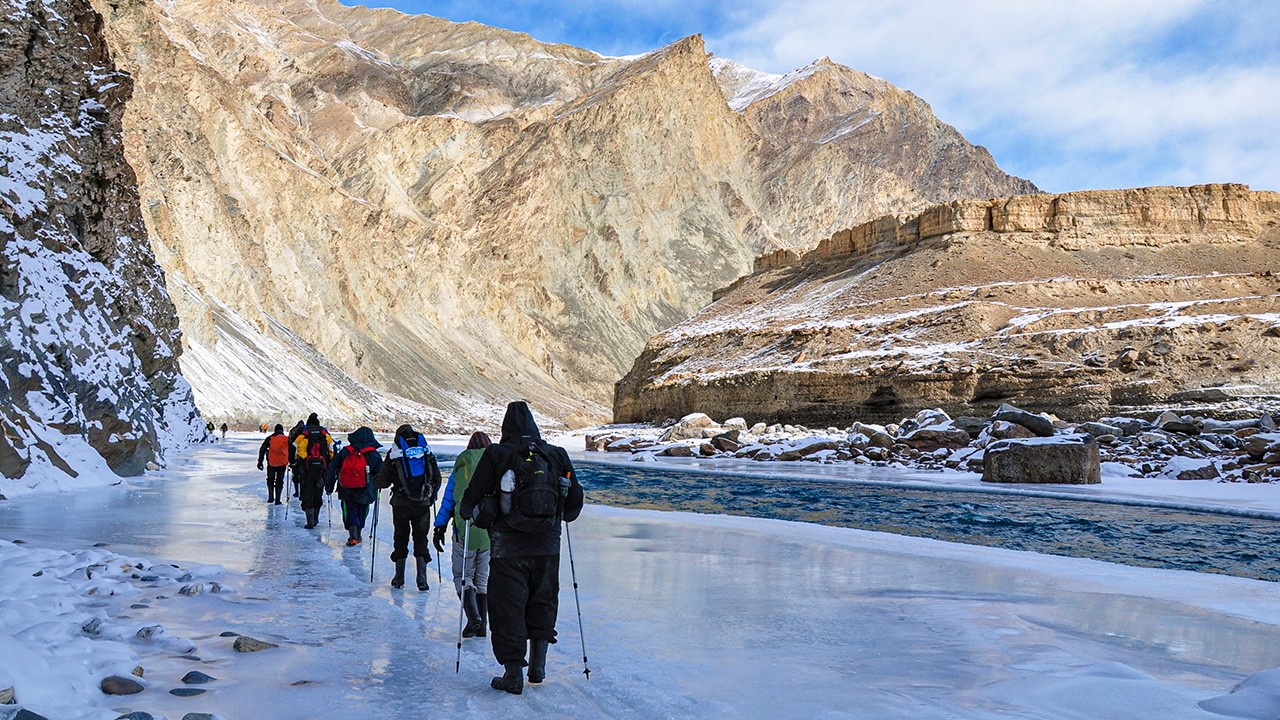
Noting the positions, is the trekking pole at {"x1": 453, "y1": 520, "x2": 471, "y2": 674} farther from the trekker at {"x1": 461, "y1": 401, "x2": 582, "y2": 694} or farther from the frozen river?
the trekker at {"x1": 461, "y1": 401, "x2": 582, "y2": 694}

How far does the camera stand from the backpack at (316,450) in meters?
13.7

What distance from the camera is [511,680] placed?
5637mm

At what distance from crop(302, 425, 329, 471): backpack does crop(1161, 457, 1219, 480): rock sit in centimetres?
2142

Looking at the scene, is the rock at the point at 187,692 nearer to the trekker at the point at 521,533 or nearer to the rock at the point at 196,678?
the rock at the point at 196,678

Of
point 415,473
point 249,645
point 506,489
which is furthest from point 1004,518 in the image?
point 249,645

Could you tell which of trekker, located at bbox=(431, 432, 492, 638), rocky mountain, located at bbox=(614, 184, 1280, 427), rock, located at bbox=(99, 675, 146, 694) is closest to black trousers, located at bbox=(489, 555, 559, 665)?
trekker, located at bbox=(431, 432, 492, 638)

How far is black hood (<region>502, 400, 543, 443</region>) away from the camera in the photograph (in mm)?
5969

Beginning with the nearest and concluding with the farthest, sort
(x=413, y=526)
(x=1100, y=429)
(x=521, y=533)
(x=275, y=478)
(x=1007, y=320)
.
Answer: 1. (x=521, y=533)
2. (x=413, y=526)
3. (x=275, y=478)
4. (x=1100, y=429)
5. (x=1007, y=320)

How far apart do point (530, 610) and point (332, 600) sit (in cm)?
306

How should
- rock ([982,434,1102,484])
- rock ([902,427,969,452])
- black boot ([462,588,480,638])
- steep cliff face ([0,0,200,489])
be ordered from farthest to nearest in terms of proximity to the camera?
rock ([902,427,969,452]) → rock ([982,434,1102,484]) → steep cliff face ([0,0,200,489]) → black boot ([462,588,480,638])

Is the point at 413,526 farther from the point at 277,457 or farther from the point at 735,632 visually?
the point at 277,457

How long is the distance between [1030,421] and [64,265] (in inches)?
1031

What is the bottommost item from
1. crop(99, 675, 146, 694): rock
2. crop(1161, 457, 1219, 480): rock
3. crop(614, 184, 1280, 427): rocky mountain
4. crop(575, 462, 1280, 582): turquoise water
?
crop(99, 675, 146, 694): rock

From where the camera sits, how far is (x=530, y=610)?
5.95 m
